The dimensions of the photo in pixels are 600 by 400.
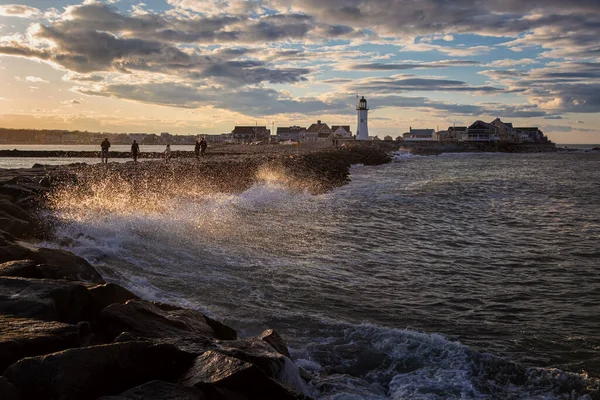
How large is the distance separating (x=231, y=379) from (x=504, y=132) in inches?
5670

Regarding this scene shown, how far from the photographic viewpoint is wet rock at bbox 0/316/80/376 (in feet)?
14.4

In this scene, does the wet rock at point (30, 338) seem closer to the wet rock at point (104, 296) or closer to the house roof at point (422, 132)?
the wet rock at point (104, 296)

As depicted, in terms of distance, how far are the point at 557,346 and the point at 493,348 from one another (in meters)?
0.93

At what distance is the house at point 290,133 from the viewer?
134500mm

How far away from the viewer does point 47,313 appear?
5.39 metres

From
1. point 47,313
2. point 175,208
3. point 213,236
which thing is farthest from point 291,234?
point 47,313

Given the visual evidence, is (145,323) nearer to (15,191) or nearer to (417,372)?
(417,372)

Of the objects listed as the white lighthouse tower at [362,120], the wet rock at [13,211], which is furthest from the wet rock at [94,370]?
the white lighthouse tower at [362,120]

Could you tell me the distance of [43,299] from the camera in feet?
18.2

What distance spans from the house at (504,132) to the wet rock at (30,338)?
141m

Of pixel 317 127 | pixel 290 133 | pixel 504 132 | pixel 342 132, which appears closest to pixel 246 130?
pixel 290 133

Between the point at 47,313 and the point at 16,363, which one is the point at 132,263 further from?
the point at 16,363

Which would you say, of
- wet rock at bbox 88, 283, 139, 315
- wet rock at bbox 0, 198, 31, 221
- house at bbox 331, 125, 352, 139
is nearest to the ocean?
wet rock at bbox 0, 198, 31, 221

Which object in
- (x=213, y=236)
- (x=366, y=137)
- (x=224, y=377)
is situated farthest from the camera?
(x=366, y=137)
